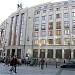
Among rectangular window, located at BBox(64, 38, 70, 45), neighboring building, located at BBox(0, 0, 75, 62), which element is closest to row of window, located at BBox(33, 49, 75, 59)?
neighboring building, located at BBox(0, 0, 75, 62)

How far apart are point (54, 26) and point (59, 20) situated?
2306mm

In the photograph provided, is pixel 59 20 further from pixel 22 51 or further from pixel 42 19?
pixel 22 51

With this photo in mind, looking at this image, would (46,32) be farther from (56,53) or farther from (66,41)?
(56,53)

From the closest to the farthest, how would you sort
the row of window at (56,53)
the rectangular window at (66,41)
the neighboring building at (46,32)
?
the row of window at (56,53) → the rectangular window at (66,41) → the neighboring building at (46,32)

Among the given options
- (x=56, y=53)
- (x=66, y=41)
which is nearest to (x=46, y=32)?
(x=66, y=41)

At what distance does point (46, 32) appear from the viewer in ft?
190

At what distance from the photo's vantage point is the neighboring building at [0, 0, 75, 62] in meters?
55.1

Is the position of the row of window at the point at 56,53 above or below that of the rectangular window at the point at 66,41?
below

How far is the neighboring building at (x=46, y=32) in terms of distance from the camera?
55.1 metres

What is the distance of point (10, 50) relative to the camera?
63500 mm

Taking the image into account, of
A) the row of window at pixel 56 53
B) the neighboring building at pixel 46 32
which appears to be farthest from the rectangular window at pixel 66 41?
the row of window at pixel 56 53

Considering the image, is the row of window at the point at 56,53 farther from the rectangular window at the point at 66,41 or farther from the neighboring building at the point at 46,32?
the rectangular window at the point at 66,41

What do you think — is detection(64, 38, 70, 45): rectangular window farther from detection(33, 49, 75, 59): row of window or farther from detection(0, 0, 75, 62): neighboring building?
detection(33, 49, 75, 59): row of window

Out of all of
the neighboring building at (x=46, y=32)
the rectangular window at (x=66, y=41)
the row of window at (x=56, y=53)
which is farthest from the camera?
the neighboring building at (x=46, y=32)
